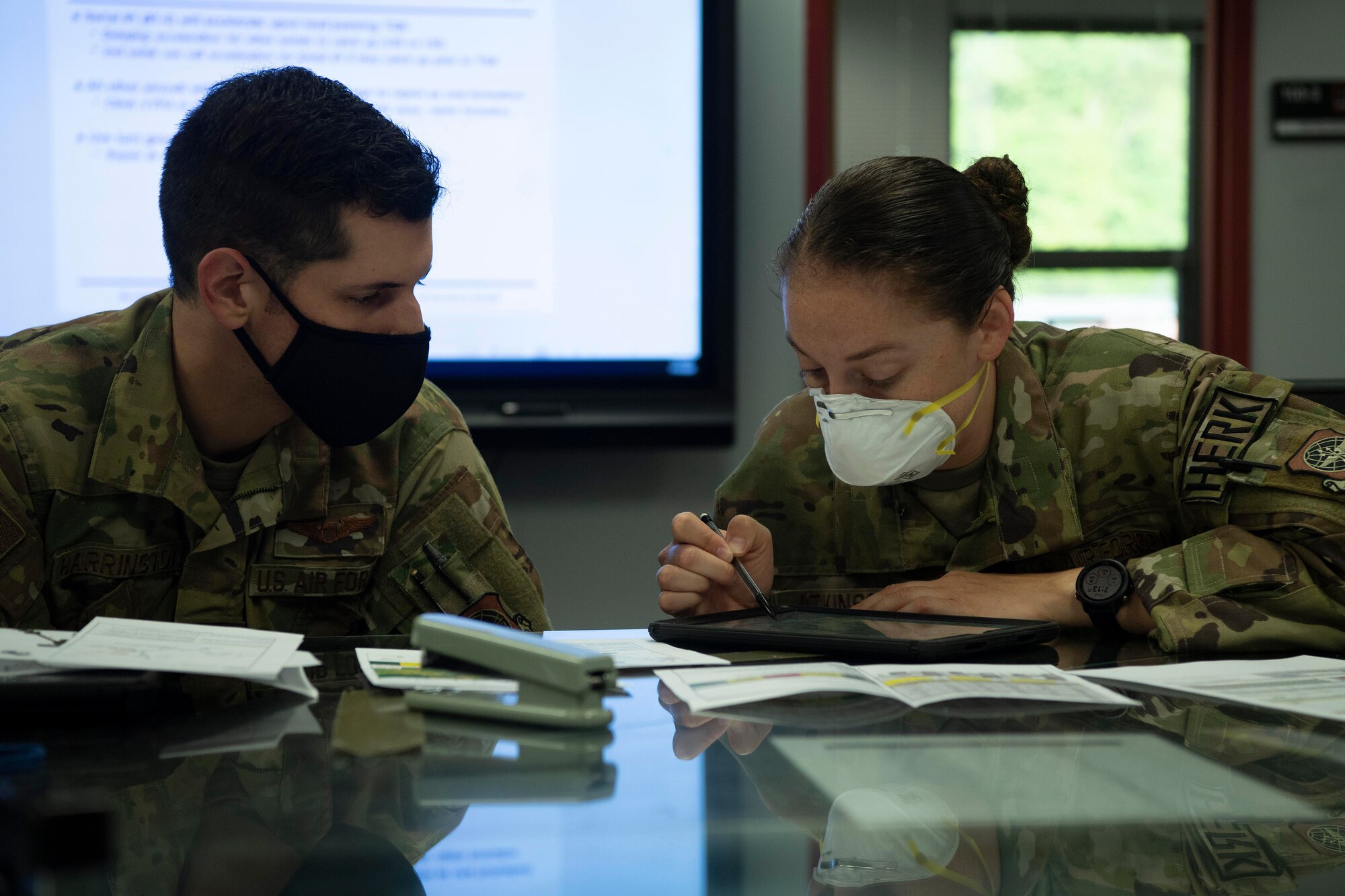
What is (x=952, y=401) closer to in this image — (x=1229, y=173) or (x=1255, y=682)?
(x=1255, y=682)

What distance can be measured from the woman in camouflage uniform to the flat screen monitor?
3.25 ft

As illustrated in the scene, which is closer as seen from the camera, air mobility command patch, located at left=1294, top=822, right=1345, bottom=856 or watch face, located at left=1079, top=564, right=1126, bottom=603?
air mobility command patch, located at left=1294, top=822, right=1345, bottom=856

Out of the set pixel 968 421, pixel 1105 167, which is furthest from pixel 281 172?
pixel 1105 167

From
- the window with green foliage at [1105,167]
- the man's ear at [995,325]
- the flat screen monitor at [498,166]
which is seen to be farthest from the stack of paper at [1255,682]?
the window with green foliage at [1105,167]

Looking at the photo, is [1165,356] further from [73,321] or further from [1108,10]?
[1108,10]

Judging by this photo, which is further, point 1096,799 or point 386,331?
point 386,331

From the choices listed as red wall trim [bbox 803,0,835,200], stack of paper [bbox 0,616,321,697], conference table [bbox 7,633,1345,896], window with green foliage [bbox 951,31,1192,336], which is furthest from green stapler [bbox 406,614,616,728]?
window with green foliage [bbox 951,31,1192,336]

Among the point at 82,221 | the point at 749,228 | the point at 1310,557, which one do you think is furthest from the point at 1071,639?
the point at 82,221

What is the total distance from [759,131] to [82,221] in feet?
5.30

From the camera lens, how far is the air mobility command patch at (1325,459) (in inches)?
48.5

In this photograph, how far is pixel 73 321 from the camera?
154cm

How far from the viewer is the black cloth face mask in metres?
1.39

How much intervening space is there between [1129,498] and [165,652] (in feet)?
4.01

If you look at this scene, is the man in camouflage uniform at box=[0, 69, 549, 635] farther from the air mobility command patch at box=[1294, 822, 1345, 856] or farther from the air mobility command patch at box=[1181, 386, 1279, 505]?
the air mobility command patch at box=[1294, 822, 1345, 856]
